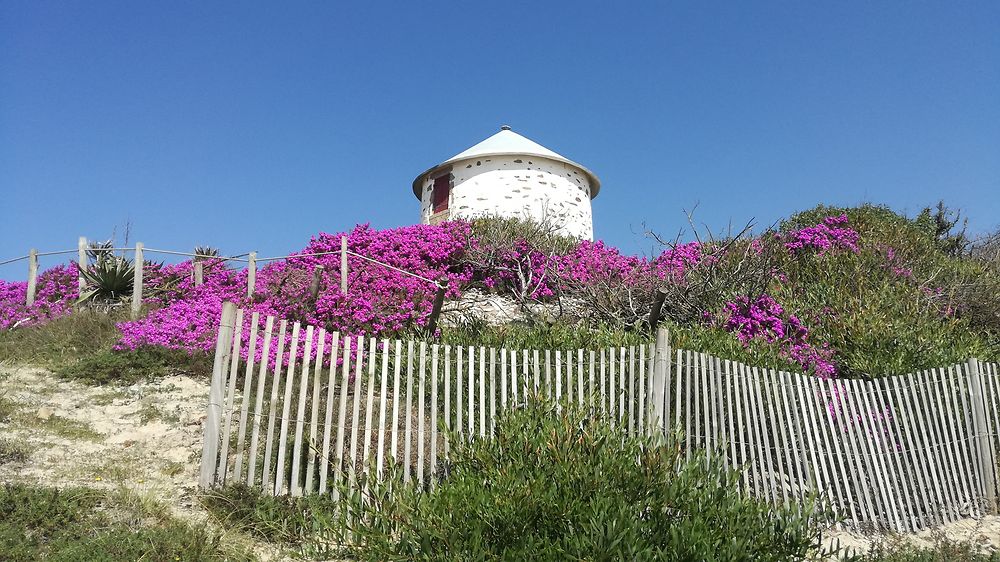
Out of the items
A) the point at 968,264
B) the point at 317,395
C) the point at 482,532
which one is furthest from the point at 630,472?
the point at 968,264

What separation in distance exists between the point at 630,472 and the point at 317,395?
261 centimetres

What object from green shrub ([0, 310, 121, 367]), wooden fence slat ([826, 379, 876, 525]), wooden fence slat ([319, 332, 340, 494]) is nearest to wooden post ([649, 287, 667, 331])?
wooden fence slat ([826, 379, 876, 525])

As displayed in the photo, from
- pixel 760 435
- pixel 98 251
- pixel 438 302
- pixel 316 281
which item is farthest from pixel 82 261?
pixel 760 435

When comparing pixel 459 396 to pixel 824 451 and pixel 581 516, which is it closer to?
pixel 581 516

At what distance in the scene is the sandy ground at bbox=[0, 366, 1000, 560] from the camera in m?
5.53

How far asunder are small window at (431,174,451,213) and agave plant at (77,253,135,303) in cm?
945

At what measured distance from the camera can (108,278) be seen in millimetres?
13523

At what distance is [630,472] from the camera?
Result: 11.9 feet

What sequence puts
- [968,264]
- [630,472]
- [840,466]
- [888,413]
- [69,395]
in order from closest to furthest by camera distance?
[630,472]
[840,466]
[888,413]
[69,395]
[968,264]

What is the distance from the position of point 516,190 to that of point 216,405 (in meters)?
15.7

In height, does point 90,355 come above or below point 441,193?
below

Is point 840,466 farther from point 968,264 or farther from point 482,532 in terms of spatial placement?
point 968,264

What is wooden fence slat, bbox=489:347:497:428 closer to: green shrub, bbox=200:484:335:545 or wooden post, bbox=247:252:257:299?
green shrub, bbox=200:484:335:545

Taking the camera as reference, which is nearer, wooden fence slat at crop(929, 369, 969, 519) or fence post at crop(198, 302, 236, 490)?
fence post at crop(198, 302, 236, 490)
